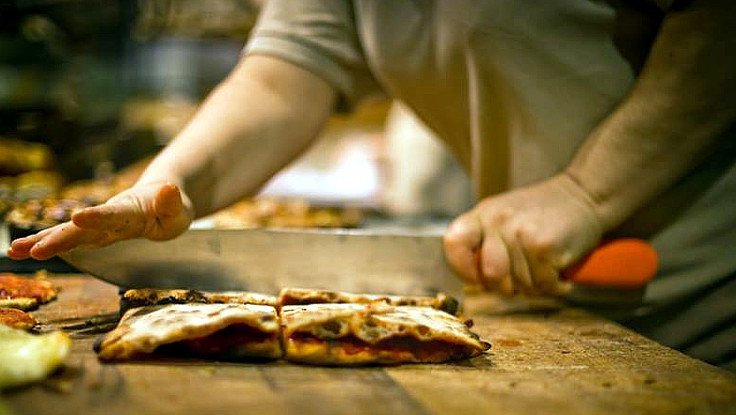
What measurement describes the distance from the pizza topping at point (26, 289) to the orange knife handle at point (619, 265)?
4.38 feet

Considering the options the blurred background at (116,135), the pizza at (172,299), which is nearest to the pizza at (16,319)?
the pizza at (172,299)

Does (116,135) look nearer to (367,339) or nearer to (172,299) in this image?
(172,299)

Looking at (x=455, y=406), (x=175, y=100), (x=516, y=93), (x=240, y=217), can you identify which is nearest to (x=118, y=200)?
(x=455, y=406)

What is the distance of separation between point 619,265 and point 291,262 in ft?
2.85

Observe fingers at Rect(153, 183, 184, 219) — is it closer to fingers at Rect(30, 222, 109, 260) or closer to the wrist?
fingers at Rect(30, 222, 109, 260)

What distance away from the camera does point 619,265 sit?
6.59ft

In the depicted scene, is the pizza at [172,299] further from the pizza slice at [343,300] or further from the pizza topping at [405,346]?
the pizza topping at [405,346]

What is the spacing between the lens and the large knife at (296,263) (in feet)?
6.61

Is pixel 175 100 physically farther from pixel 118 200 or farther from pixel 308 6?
pixel 118 200

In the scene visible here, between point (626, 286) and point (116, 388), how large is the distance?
1.33 metres

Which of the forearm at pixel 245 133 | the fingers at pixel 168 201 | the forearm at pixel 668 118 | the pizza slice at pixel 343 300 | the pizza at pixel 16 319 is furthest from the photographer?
Result: the forearm at pixel 245 133

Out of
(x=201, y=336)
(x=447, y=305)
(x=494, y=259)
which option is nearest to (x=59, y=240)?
(x=201, y=336)

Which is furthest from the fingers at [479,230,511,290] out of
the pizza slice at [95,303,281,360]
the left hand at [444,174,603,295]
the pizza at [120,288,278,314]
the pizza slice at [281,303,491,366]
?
the pizza slice at [95,303,281,360]

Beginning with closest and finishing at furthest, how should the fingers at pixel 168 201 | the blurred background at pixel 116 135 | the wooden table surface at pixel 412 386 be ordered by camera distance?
the wooden table surface at pixel 412 386 < the fingers at pixel 168 201 < the blurred background at pixel 116 135
